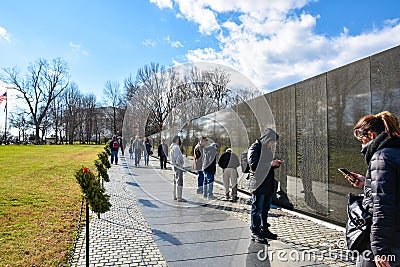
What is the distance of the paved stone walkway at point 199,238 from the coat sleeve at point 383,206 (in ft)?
7.14

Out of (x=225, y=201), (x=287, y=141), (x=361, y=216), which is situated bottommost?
(x=225, y=201)

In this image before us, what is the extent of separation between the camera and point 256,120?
8.43m

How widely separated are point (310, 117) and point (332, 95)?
0.70 m

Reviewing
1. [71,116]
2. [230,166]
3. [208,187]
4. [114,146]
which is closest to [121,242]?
[208,187]

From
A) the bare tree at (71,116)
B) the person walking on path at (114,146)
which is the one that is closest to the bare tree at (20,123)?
the bare tree at (71,116)

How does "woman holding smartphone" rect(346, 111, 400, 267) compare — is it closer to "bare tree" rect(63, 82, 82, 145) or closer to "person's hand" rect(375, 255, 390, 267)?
"person's hand" rect(375, 255, 390, 267)

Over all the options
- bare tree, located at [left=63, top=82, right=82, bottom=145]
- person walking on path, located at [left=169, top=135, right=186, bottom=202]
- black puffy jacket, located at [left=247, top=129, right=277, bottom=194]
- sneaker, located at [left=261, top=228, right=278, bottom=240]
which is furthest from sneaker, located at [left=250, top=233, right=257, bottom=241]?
bare tree, located at [left=63, top=82, right=82, bottom=145]

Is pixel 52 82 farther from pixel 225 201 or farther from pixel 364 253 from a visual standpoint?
pixel 364 253

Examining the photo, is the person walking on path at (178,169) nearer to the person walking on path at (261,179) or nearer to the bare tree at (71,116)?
the person walking on path at (261,179)

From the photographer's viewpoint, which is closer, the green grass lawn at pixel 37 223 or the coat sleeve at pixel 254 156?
the green grass lawn at pixel 37 223

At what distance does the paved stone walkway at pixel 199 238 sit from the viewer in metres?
3.99

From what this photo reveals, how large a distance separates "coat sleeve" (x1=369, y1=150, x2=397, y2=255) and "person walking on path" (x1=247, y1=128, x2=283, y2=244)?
9.50 ft

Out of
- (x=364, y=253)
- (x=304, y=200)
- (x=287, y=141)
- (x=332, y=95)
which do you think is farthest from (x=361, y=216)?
(x=287, y=141)

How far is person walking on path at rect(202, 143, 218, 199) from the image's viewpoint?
8.51 metres
